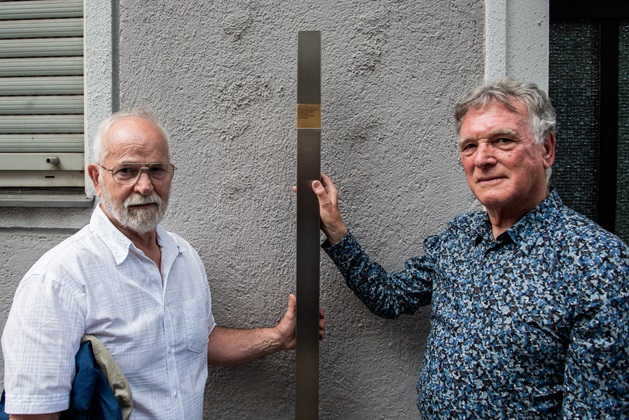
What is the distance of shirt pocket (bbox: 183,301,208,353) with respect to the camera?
1875 millimetres

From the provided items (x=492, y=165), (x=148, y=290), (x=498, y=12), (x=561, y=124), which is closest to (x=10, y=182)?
(x=148, y=290)

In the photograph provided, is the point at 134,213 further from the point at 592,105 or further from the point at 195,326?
the point at 592,105

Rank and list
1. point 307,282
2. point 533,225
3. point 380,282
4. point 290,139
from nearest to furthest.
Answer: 1. point 533,225
2. point 307,282
3. point 380,282
4. point 290,139

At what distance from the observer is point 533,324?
1505 mm

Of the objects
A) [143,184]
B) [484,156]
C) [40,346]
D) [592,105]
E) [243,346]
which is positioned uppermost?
[592,105]

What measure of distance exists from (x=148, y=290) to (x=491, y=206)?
133cm

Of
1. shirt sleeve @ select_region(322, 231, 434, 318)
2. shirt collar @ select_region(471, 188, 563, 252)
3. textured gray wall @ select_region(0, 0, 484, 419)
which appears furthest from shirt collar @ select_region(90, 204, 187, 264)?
shirt collar @ select_region(471, 188, 563, 252)

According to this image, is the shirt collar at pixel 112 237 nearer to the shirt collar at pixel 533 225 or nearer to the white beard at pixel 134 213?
the white beard at pixel 134 213

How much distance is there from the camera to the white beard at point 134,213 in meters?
1.79

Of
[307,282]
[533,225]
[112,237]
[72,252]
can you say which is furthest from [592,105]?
[72,252]

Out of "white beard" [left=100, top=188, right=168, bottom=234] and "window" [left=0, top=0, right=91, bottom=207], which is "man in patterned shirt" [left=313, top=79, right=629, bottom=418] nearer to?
"white beard" [left=100, top=188, right=168, bottom=234]

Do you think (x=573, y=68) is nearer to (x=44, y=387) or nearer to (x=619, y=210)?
(x=619, y=210)

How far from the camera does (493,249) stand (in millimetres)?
1716

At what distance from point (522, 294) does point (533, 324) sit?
101 mm
